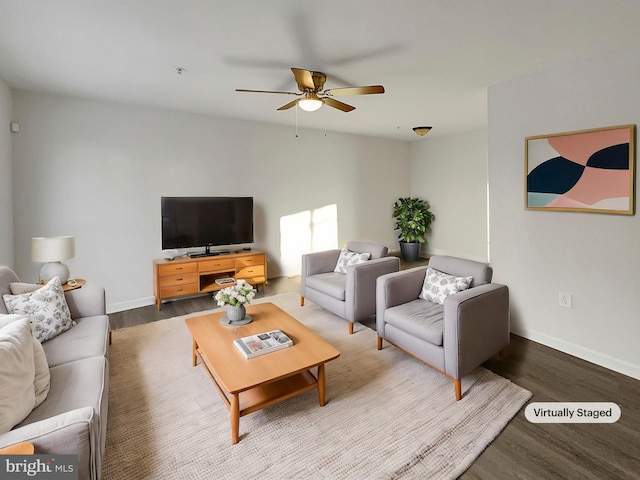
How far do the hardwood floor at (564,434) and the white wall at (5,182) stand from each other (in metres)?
4.28

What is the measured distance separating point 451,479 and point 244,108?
4.26 meters

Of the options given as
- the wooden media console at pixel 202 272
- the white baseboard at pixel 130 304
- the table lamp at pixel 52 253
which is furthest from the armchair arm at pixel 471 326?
the white baseboard at pixel 130 304

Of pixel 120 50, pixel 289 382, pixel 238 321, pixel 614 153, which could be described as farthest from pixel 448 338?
pixel 120 50

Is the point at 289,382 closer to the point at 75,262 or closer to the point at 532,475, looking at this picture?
the point at 532,475

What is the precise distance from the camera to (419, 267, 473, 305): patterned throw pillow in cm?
271

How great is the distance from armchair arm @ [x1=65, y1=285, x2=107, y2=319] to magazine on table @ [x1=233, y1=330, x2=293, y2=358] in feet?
4.40

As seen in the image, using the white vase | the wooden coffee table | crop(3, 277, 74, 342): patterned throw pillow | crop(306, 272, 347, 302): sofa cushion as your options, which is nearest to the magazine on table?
the wooden coffee table

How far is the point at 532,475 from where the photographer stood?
5.40 ft

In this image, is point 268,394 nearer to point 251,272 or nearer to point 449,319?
point 449,319

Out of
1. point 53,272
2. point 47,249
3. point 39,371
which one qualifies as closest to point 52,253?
point 47,249

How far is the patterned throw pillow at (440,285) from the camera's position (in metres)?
2.71

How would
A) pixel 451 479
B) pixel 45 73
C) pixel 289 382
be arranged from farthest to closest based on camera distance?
pixel 45 73 → pixel 289 382 → pixel 451 479

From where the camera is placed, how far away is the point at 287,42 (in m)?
2.47

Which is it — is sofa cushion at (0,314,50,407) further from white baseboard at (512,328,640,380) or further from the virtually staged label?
white baseboard at (512,328,640,380)
